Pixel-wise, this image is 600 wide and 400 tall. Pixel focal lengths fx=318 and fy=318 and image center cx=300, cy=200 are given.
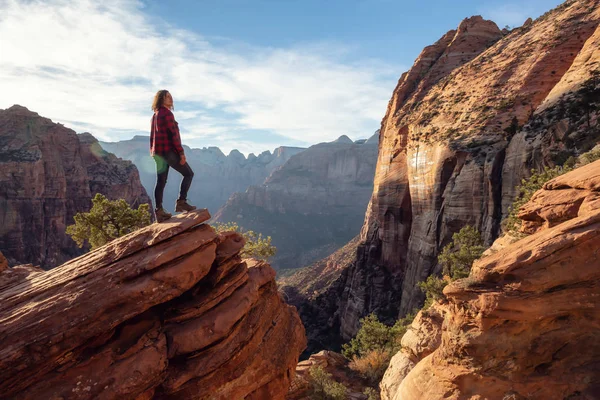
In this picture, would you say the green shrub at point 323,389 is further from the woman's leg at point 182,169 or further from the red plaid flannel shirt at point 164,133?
the red plaid flannel shirt at point 164,133

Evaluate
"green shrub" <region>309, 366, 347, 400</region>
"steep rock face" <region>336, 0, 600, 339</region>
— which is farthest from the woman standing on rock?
Result: "steep rock face" <region>336, 0, 600, 339</region>

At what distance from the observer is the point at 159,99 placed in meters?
10.1

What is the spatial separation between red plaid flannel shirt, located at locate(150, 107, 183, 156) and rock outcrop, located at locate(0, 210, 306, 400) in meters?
2.39

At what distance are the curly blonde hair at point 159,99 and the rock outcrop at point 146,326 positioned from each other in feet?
12.1

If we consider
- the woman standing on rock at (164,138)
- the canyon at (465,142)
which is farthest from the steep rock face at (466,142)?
→ the woman standing on rock at (164,138)

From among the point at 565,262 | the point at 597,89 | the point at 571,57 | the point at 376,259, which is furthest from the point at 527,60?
the point at 565,262

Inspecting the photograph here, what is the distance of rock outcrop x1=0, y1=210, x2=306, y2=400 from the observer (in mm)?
7770

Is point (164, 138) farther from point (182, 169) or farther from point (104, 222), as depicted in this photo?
point (104, 222)

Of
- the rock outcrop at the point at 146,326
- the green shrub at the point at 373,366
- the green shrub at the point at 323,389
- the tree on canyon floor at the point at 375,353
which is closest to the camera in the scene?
the rock outcrop at the point at 146,326

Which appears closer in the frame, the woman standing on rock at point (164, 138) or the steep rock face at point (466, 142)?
the woman standing on rock at point (164, 138)

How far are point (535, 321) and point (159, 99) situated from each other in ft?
43.4

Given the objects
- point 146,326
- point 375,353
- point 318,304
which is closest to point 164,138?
point 146,326

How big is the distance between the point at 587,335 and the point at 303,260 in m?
149

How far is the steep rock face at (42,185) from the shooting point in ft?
201
